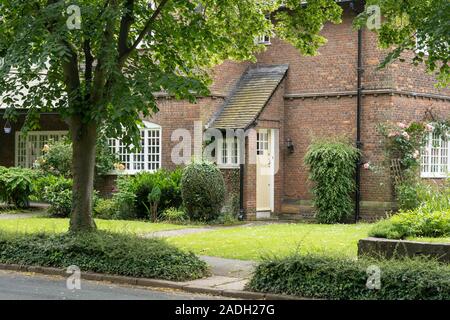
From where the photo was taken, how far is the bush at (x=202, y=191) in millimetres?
21734

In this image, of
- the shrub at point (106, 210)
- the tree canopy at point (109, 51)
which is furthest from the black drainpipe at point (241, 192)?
the tree canopy at point (109, 51)

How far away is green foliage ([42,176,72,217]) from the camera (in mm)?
23250

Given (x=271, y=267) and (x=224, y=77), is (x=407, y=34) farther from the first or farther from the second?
(x=224, y=77)

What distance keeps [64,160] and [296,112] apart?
8.08m

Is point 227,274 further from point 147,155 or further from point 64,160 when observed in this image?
point 64,160

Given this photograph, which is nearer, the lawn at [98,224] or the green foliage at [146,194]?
the lawn at [98,224]

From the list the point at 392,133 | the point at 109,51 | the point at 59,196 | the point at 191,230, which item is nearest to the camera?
the point at 109,51

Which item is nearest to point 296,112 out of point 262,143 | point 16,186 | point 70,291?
point 262,143

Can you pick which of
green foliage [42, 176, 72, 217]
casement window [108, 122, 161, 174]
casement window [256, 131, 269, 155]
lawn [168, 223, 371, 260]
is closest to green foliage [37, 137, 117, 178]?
casement window [108, 122, 161, 174]

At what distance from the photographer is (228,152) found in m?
23.8

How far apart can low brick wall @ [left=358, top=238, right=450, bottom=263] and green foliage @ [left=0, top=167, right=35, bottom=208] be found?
14915mm

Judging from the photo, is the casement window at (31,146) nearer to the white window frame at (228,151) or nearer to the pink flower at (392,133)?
the white window frame at (228,151)

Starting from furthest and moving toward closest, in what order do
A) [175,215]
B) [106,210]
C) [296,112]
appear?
[296,112], [106,210], [175,215]

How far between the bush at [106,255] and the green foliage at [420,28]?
5012 mm
